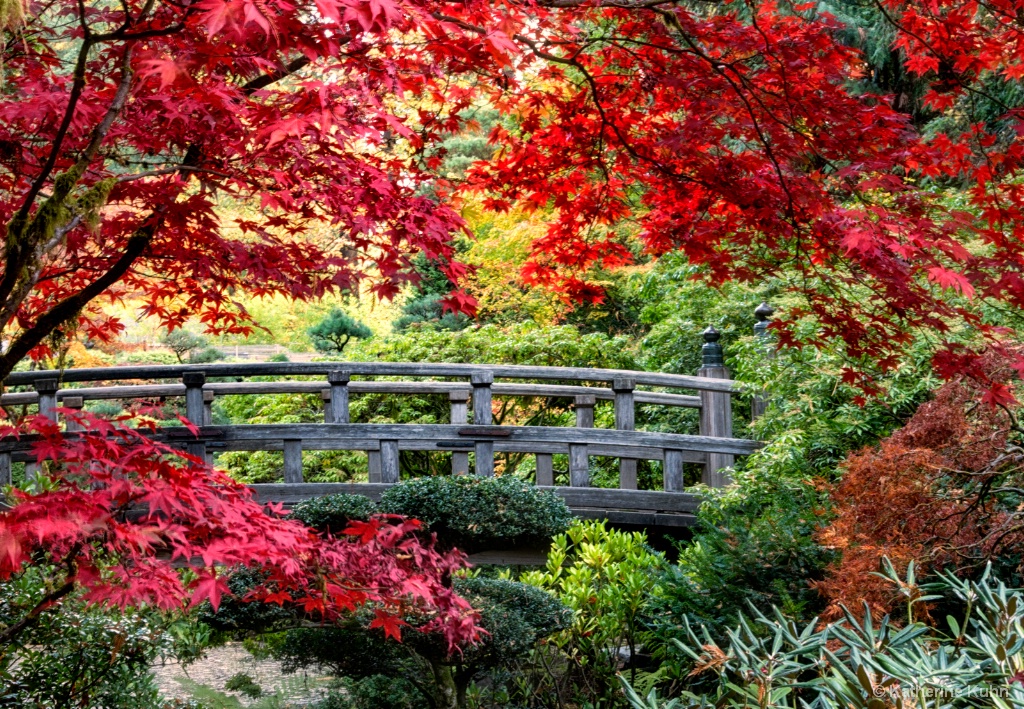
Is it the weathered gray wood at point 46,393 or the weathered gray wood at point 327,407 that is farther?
the weathered gray wood at point 327,407

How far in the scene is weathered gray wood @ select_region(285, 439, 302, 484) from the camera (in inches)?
297

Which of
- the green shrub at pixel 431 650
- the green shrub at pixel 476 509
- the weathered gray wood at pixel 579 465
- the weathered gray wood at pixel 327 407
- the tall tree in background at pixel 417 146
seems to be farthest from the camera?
the weathered gray wood at pixel 327 407

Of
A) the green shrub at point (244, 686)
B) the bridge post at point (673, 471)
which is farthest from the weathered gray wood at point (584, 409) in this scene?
the green shrub at point (244, 686)

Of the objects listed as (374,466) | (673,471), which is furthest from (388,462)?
(673,471)

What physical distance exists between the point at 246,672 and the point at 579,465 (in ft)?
9.42

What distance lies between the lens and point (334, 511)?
5551 mm

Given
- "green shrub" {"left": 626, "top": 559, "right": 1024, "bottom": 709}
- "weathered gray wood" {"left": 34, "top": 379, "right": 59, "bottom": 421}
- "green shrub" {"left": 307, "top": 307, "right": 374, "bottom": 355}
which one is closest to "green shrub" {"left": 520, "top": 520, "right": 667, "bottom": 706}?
"weathered gray wood" {"left": 34, "top": 379, "right": 59, "bottom": 421}

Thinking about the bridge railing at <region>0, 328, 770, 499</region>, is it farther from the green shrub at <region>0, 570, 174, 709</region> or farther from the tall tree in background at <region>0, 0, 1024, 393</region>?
the green shrub at <region>0, 570, 174, 709</region>

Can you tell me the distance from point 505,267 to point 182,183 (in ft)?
33.5

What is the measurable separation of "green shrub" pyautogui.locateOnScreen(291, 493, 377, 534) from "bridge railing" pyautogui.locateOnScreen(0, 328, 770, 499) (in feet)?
5.87

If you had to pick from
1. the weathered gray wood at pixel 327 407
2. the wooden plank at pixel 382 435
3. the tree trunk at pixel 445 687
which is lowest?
the tree trunk at pixel 445 687

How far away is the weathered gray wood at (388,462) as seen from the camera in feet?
24.6

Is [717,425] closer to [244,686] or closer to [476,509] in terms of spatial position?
[476,509]

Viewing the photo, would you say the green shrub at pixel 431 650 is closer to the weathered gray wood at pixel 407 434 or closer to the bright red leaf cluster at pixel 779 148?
the weathered gray wood at pixel 407 434
